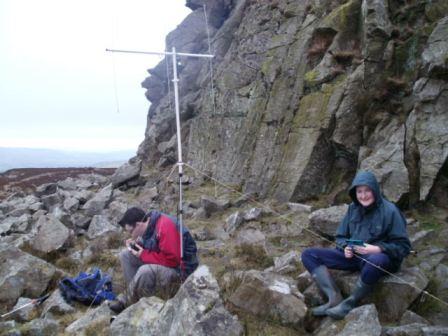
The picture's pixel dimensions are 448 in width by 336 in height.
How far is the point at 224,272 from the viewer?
917 centimetres

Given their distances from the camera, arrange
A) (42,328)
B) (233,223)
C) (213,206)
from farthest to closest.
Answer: (213,206) → (233,223) → (42,328)

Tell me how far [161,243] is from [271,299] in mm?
2367

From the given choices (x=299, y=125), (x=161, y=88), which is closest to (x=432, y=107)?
(x=299, y=125)

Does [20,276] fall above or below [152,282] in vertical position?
below

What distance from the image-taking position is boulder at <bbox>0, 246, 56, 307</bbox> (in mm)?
9172

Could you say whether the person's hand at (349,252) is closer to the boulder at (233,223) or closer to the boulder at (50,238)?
the boulder at (233,223)

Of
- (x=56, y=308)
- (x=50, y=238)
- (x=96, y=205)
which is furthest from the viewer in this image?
(x=96, y=205)

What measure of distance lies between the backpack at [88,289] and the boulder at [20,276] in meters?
0.99

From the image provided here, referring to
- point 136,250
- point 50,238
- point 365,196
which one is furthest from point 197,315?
point 50,238

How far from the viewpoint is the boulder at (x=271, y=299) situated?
6.04m

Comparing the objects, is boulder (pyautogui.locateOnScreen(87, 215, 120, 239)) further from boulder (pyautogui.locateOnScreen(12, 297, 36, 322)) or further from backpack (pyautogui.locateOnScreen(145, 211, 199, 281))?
backpack (pyautogui.locateOnScreen(145, 211, 199, 281))

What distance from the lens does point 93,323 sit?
6.81 metres

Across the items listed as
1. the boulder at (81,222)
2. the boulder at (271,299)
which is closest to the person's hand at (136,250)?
the boulder at (271,299)

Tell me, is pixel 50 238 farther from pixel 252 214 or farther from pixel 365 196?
pixel 365 196
